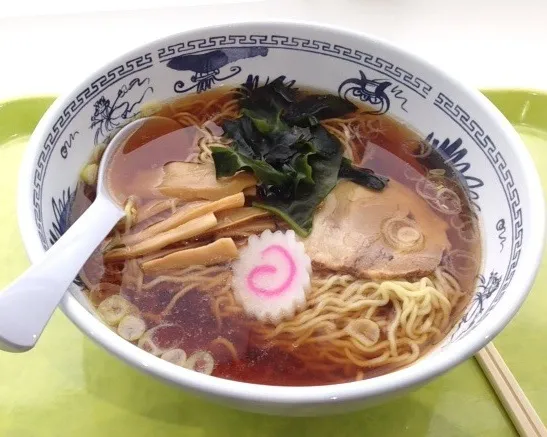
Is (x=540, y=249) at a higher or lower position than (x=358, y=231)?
higher

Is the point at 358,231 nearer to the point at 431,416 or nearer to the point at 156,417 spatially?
the point at 431,416

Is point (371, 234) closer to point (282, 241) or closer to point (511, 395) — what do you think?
point (282, 241)

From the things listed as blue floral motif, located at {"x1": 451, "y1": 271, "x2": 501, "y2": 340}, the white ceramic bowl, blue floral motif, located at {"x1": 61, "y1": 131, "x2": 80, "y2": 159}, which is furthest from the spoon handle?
blue floral motif, located at {"x1": 451, "y1": 271, "x2": 501, "y2": 340}

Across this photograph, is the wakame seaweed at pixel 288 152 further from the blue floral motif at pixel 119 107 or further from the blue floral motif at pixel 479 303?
the blue floral motif at pixel 479 303

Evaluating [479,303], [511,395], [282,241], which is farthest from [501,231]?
[282,241]

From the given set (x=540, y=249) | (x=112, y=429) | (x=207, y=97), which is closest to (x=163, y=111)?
(x=207, y=97)

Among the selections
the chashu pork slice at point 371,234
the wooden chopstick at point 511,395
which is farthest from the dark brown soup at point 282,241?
the wooden chopstick at point 511,395
